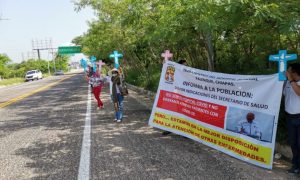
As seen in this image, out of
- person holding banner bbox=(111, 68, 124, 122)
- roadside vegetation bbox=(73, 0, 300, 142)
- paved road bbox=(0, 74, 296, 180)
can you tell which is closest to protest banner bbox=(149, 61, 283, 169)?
paved road bbox=(0, 74, 296, 180)

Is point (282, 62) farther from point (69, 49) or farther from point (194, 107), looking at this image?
point (69, 49)

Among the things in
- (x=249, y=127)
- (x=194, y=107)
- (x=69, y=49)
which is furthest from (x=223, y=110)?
(x=69, y=49)

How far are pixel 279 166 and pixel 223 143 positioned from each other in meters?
1.08

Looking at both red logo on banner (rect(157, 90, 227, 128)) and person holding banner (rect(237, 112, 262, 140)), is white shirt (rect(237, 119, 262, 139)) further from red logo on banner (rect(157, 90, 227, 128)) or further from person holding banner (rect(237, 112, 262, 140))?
red logo on banner (rect(157, 90, 227, 128))

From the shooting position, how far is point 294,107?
5.34m

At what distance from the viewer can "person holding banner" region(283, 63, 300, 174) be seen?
525cm

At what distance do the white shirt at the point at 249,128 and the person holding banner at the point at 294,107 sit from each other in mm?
537

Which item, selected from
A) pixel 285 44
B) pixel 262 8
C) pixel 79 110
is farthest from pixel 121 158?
pixel 79 110

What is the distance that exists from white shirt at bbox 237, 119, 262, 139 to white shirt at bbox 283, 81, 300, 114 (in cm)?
66

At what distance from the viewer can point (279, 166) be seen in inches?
229

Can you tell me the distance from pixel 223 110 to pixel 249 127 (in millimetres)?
770

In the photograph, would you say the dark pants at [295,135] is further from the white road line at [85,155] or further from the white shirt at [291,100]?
the white road line at [85,155]

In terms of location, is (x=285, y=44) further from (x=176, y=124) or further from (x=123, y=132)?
(x=123, y=132)

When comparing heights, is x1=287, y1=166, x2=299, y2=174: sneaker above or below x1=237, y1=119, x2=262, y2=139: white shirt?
below
